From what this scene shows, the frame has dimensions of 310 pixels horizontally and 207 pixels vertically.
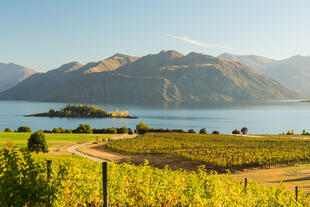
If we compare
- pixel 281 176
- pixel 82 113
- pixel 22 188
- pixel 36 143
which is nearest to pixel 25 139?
pixel 36 143

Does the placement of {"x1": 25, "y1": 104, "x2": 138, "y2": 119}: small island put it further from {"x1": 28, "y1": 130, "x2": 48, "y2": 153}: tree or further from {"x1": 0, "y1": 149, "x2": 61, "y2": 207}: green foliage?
Answer: {"x1": 0, "y1": 149, "x2": 61, "y2": 207}: green foliage

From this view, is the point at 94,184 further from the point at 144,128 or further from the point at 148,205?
→ the point at 144,128

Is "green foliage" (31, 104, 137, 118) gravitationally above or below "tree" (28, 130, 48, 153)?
above

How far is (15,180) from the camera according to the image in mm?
7332

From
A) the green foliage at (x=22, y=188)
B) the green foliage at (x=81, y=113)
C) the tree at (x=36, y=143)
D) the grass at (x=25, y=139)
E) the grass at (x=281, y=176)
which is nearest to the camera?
the green foliage at (x=22, y=188)

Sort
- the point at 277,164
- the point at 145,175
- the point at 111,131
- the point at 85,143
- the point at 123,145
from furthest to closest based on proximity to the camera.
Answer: the point at 111,131 → the point at 85,143 → the point at 123,145 → the point at 277,164 → the point at 145,175

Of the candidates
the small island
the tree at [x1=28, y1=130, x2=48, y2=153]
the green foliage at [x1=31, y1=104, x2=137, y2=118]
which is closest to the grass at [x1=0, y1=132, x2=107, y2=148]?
the tree at [x1=28, y1=130, x2=48, y2=153]

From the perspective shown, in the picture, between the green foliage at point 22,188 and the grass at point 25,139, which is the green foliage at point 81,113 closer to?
the grass at point 25,139

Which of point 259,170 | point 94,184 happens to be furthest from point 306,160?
point 94,184

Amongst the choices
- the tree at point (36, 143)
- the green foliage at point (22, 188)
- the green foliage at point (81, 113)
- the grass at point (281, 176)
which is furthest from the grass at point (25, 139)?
the green foliage at point (81, 113)

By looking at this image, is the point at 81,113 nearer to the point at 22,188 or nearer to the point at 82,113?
the point at 82,113

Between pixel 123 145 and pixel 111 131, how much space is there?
33.4 meters

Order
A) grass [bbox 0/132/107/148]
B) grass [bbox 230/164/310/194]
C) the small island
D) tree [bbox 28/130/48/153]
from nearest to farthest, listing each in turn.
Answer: grass [bbox 230/164/310/194] < tree [bbox 28/130/48/153] < grass [bbox 0/132/107/148] < the small island

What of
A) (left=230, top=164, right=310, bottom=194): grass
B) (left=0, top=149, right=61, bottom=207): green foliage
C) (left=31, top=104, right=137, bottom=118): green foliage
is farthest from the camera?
(left=31, top=104, right=137, bottom=118): green foliage
